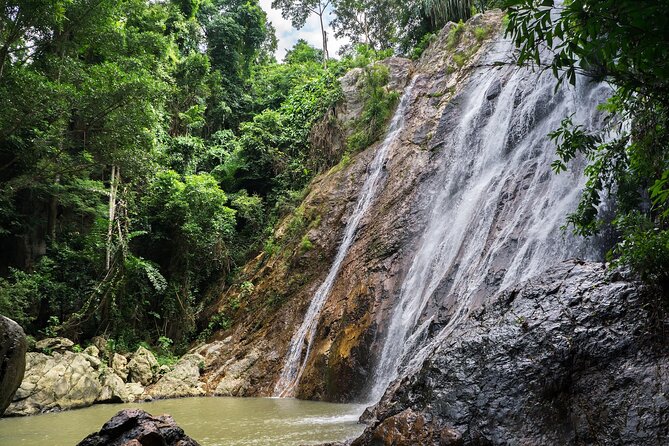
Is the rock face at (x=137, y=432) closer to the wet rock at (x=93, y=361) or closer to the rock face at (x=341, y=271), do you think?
the rock face at (x=341, y=271)

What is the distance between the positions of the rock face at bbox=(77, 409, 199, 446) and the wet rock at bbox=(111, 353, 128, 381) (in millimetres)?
8493

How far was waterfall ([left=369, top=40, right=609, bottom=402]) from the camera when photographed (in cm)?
827

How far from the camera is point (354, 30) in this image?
103 feet

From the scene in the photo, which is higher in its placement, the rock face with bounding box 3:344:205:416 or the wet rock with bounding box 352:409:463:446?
the wet rock with bounding box 352:409:463:446

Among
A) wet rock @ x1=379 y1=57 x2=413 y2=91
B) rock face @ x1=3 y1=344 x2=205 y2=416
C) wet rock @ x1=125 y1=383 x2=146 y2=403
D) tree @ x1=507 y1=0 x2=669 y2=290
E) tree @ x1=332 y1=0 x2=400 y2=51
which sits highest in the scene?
tree @ x1=332 y1=0 x2=400 y2=51

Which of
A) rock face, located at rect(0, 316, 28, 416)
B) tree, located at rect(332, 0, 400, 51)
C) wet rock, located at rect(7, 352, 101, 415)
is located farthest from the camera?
tree, located at rect(332, 0, 400, 51)

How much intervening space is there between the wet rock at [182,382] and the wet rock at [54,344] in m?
2.51

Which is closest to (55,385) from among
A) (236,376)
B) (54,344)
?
(54,344)

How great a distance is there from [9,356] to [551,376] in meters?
7.00

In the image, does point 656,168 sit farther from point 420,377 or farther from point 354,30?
point 354,30

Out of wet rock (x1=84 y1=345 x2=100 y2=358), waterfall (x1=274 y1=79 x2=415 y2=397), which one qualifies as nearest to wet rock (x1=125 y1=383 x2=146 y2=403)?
wet rock (x1=84 y1=345 x2=100 y2=358)

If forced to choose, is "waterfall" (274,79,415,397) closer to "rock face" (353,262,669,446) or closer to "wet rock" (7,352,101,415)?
"wet rock" (7,352,101,415)

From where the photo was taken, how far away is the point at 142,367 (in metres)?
12.6

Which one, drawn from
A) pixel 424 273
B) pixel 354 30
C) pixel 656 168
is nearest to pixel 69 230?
pixel 424 273
